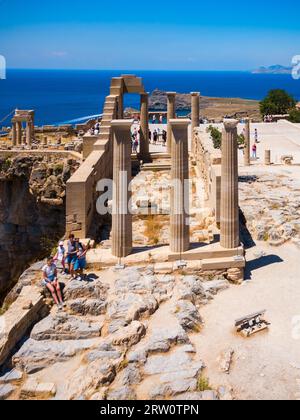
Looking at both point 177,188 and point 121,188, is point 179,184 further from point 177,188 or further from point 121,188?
point 121,188

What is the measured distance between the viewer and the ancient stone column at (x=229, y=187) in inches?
510

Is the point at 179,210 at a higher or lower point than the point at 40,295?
higher

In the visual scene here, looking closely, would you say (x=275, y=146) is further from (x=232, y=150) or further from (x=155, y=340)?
(x=155, y=340)

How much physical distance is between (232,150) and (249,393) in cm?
636

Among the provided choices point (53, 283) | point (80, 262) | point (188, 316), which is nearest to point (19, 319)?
point (53, 283)

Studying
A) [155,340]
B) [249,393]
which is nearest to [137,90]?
[155,340]

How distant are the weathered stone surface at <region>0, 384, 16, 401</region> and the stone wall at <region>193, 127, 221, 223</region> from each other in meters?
8.54

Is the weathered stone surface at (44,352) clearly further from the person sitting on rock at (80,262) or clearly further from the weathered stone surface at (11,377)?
the person sitting on rock at (80,262)

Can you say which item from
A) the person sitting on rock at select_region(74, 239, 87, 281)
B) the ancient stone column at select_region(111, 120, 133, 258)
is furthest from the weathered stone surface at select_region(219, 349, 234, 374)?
the ancient stone column at select_region(111, 120, 133, 258)

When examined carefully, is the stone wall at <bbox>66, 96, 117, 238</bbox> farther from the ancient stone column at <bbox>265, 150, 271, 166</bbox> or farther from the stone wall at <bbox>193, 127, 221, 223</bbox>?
the ancient stone column at <bbox>265, 150, 271, 166</bbox>

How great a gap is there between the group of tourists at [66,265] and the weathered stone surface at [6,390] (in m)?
2.57

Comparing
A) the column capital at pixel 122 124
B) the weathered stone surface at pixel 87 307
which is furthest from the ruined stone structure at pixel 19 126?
the weathered stone surface at pixel 87 307

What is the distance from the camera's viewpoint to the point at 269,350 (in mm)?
9992
